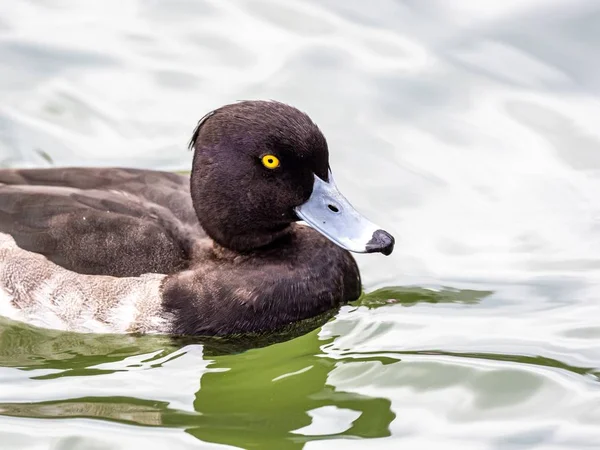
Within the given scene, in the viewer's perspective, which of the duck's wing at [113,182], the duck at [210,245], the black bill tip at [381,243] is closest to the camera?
the black bill tip at [381,243]

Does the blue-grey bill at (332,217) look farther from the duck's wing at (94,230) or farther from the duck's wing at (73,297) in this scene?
the duck's wing at (73,297)

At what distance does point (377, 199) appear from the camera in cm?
932

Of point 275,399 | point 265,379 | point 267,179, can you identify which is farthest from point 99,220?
point 275,399

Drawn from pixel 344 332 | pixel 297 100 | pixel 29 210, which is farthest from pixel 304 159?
pixel 297 100

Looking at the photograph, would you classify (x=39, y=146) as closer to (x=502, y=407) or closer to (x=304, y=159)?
(x=304, y=159)

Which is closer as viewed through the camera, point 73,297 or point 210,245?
point 73,297

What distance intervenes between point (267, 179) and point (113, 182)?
3.91 ft

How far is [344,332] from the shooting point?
7902 mm

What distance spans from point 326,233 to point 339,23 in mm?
3757

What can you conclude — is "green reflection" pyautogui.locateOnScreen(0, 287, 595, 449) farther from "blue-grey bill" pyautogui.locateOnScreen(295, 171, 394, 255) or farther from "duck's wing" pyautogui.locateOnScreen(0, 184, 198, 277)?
"blue-grey bill" pyautogui.locateOnScreen(295, 171, 394, 255)

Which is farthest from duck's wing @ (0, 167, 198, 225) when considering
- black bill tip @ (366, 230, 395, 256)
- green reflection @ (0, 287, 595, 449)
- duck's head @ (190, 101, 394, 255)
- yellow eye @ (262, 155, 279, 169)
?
black bill tip @ (366, 230, 395, 256)

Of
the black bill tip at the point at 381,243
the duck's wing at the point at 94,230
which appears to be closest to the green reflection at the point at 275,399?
the black bill tip at the point at 381,243

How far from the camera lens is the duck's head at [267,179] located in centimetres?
755

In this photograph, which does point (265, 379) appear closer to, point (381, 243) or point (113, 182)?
point (381, 243)
